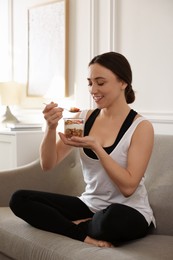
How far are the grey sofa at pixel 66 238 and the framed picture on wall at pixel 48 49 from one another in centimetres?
107

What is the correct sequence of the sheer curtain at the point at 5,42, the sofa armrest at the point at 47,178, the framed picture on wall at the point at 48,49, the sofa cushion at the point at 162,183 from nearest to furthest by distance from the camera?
1. the sofa cushion at the point at 162,183
2. the sofa armrest at the point at 47,178
3. the framed picture on wall at the point at 48,49
4. the sheer curtain at the point at 5,42

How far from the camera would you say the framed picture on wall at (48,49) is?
3504mm

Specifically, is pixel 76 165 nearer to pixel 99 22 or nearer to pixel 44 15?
pixel 99 22

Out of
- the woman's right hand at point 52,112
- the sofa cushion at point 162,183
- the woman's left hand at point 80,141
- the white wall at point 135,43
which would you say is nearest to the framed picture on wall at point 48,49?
the white wall at point 135,43

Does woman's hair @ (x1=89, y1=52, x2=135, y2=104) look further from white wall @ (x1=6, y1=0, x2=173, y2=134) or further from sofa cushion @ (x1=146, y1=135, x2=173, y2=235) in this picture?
white wall @ (x1=6, y1=0, x2=173, y2=134)

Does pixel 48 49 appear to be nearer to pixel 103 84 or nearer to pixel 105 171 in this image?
pixel 103 84

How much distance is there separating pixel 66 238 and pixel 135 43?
1.52 meters

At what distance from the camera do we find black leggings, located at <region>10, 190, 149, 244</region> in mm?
1741

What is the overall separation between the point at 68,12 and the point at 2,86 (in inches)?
35.8

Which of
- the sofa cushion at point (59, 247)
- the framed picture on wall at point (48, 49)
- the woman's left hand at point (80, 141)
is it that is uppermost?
the framed picture on wall at point (48, 49)

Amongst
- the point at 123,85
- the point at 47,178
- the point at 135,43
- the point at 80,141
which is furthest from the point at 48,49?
the point at 80,141

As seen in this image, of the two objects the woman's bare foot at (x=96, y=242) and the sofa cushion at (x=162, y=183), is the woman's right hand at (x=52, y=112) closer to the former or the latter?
the woman's bare foot at (x=96, y=242)

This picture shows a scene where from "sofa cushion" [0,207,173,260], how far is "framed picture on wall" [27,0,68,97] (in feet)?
5.53

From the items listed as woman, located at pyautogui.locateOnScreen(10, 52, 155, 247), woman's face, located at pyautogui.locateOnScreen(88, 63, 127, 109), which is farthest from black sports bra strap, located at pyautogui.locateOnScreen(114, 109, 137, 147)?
woman's face, located at pyautogui.locateOnScreen(88, 63, 127, 109)
